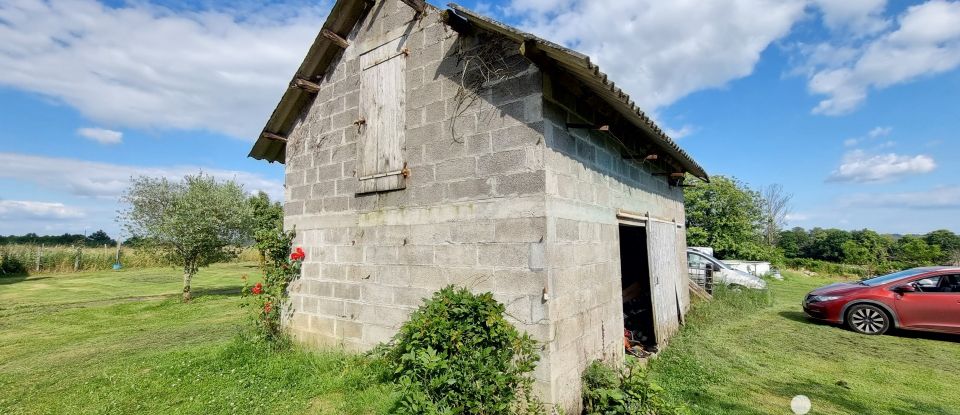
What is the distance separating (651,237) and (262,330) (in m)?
7.15

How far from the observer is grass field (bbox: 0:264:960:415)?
4.98 metres

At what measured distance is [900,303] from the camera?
823 centimetres

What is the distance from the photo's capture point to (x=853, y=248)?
26.2 metres

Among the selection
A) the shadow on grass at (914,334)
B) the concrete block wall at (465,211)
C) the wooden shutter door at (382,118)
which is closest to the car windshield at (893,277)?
the shadow on grass at (914,334)

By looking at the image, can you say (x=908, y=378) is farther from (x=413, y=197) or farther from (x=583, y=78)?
(x=413, y=197)

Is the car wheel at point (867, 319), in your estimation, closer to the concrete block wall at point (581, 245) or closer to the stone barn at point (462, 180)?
the stone barn at point (462, 180)

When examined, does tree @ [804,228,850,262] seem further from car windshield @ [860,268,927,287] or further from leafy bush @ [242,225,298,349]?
leafy bush @ [242,225,298,349]

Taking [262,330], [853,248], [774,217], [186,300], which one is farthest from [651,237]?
[774,217]

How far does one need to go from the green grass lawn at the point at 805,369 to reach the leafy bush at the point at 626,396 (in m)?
1.13

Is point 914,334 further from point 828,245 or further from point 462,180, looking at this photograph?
point 828,245

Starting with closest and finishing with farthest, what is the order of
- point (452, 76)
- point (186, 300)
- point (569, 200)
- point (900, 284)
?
point (569, 200), point (452, 76), point (900, 284), point (186, 300)

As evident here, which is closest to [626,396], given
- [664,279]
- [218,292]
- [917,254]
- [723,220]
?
[664,279]

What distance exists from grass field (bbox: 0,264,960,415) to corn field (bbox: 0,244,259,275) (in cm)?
1632

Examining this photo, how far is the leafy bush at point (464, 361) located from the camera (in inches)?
143
